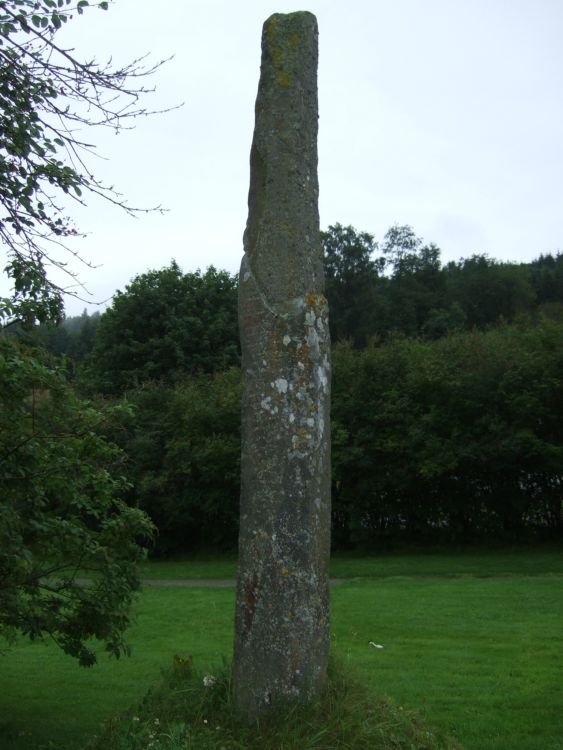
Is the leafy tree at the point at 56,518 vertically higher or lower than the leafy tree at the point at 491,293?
lower

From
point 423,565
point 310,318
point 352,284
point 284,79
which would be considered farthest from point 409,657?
point 352,284

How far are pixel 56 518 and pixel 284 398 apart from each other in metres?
3.13

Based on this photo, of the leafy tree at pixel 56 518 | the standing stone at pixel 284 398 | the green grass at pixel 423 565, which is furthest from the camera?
the green grass at pixel 423 565

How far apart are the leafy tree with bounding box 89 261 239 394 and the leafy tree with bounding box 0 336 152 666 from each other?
33.2 m

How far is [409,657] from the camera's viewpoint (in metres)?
11.6

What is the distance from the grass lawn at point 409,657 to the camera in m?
8.46

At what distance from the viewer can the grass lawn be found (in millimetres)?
8461

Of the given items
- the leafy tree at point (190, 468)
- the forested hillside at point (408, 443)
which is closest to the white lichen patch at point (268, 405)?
the forested hillside at point (408, 443)

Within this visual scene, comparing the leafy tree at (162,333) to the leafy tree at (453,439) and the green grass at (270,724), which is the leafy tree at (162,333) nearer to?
the leafy tree at (453,439)

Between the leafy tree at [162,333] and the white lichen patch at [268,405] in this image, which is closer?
the white lichen patch at [268,405]

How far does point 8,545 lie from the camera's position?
6547 mm

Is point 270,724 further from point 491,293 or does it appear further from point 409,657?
point 491,293

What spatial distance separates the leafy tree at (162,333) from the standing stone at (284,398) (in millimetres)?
35257

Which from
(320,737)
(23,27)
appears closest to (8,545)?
(320,737)
